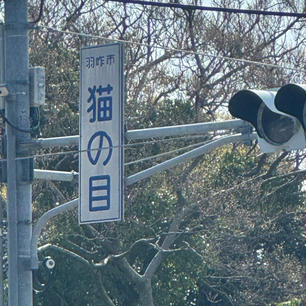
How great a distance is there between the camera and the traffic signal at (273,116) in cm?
970

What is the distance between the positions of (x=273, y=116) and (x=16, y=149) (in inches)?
169

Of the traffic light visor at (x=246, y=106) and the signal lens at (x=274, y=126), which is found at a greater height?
the traffic light visor at (x=246, y=106)

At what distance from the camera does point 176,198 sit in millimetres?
30375

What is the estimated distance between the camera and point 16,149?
44.0ft

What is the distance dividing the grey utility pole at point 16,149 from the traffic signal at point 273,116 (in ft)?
12.3

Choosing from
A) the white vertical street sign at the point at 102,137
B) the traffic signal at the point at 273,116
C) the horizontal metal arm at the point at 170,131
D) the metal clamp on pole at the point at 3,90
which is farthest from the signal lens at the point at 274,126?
the metal clamp on pole at the point at 3,90

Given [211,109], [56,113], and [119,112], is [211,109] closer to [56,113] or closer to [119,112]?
[56,113]

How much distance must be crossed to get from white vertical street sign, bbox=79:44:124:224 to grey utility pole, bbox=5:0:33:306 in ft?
2.31

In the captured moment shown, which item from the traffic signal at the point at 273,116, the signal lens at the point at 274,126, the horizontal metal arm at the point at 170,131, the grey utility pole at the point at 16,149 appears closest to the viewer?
the traffic signal at the point at 273,116

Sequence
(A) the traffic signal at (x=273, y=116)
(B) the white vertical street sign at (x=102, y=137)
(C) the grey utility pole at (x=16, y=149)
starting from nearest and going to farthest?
(A) the traffic signal at (x=273, y=116) → (B) the white vertical street sign at (x=102, y=137) → (C) the grey utility pole at (x=16, y=149)

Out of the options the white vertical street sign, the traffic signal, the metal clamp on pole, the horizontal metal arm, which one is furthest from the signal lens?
the metal clamp on pole

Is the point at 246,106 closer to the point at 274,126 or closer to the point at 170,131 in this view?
the point at 274,126

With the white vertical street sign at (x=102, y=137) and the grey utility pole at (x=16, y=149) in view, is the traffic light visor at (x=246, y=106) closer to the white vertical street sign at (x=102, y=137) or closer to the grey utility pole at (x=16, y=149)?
the white vertical street sign at (x=102, y=137)

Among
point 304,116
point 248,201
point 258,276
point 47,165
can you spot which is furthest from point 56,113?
point 304,116
